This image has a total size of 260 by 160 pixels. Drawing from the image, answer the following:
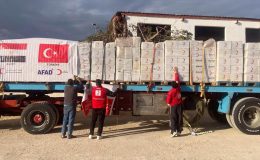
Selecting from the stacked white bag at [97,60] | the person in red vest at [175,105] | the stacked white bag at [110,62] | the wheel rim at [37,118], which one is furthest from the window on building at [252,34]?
the wheel rim at [37,118]

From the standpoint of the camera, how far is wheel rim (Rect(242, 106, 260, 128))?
38.2ft

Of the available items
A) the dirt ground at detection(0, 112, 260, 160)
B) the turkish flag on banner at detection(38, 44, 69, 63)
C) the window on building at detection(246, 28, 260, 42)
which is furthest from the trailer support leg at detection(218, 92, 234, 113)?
the window on building at detection(246, 28, 260, 42)

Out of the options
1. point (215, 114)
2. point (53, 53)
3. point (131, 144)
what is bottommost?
point (131, 144)

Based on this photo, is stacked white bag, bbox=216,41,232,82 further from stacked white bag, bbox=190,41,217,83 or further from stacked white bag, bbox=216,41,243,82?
stacked white bag, bbox=190,41,217,83

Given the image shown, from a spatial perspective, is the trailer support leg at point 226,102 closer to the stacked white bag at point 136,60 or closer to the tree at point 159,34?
→ the tree at point 159,34

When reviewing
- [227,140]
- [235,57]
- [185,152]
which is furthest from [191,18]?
[185,152]

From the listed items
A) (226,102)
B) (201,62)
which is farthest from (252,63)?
(201,62)

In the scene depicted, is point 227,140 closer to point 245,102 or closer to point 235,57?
point 245,102

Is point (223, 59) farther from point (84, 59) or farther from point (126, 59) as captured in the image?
point (84, 59)

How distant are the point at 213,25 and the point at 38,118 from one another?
14.9 meters

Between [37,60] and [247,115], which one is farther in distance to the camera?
[247,115]

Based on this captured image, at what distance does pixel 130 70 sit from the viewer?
11312 mm

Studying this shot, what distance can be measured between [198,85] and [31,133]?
5.18m

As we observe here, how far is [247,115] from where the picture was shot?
1184 cm
